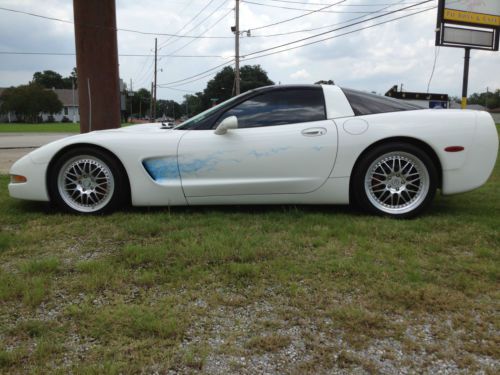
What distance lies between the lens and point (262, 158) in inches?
150

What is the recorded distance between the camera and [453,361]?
5.86 ft

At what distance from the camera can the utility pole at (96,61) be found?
23.0ft

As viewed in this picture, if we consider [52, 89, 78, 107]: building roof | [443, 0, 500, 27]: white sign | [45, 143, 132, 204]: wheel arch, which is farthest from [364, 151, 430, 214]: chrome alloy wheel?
[52, 89, 78, 107]: building roof

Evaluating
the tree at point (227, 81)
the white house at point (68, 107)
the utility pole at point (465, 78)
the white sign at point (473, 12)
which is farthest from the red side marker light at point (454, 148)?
the white house at point (68, 107)

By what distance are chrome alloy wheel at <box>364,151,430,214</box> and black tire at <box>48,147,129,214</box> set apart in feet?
7.52

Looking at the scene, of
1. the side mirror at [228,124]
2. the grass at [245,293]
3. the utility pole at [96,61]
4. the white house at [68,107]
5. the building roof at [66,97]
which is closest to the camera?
the grass at [245,293]

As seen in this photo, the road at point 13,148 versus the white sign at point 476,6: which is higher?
the white sign at point 476,6

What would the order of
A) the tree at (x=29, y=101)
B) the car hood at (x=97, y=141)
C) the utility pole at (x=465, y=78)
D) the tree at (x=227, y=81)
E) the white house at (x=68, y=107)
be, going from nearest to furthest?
the car hood at (x=97, y=141) → the utility pole at (x=465, y=78) → the tree at (x=29, y=101) → the white house at (x=68, y=107) → the tree at (x=227, y=81)

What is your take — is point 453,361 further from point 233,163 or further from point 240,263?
point 233,163

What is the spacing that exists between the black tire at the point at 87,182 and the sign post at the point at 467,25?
977 cm

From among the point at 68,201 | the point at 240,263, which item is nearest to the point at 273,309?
the point at 240,263

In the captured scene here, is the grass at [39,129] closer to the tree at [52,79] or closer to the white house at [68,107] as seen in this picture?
the white house at [68,107]

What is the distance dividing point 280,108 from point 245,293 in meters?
2.08

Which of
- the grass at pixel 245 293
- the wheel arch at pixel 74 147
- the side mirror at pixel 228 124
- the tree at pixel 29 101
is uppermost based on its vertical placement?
the tree at pixel 29 101
